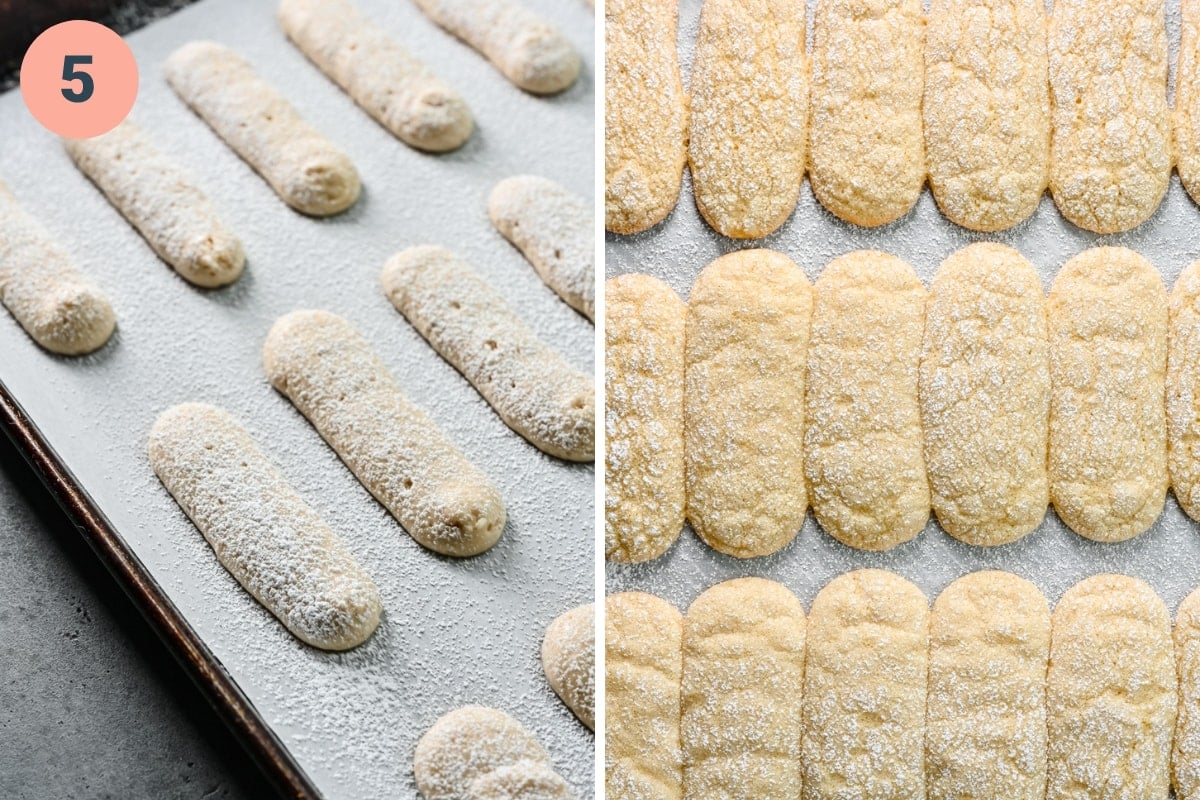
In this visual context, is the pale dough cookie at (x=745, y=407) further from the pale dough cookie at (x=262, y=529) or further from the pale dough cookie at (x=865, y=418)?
the pale dough cookie at (x=262, y=529)

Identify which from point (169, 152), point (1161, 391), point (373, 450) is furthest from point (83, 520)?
point (1161, 391)

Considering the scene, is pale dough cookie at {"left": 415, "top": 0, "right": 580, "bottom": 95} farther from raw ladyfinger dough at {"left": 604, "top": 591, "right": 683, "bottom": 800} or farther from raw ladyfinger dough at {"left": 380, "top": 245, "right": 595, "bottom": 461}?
raw ladyfinger dough at {"left": 604, "top": 591, "right": 683, "bottom": 800}

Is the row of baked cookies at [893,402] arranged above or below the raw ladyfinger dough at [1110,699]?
above

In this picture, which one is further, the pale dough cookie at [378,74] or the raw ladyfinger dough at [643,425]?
the pale dough cookie at [378,74]

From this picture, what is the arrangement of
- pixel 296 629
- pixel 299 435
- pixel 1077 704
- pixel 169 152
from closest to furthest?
1. pixel 1077 704
2. pixel 296 629
3. pixel 299 435
4. pixel 169 152

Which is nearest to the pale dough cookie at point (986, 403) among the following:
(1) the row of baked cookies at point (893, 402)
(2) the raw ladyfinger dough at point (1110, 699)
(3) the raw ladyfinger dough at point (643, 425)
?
(1) the row of baked cookies at point (893, 402)

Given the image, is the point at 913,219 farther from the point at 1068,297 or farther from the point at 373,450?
the point at 373,450

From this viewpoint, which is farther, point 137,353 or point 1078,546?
point 137,353
